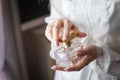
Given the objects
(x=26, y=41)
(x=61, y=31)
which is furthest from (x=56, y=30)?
(x=26, y=41)

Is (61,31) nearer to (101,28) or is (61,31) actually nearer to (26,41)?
(101,28)

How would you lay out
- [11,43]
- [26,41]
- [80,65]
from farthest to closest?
[26,41], [11,43], [80,65]

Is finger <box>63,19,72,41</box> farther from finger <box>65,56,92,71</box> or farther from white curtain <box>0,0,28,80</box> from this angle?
white curtain <box>0,0,28,80</box>

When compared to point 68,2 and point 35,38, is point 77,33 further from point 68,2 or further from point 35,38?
point 35,38

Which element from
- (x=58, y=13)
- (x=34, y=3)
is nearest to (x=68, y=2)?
(x=58, y=13)

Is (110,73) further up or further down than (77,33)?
further down

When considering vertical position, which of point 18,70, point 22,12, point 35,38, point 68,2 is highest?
point 68,2
